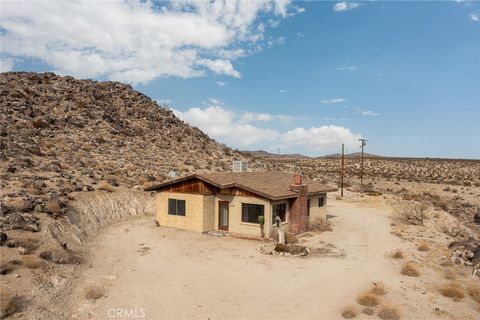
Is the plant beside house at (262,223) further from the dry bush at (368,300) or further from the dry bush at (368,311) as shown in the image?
the dry bush at (368,311)

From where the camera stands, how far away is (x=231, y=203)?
94.0 ft

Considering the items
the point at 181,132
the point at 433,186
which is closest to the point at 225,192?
the point at 181,132

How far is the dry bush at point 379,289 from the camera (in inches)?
693

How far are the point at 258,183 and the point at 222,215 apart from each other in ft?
11.9

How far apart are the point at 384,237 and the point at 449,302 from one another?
12538 millimetres

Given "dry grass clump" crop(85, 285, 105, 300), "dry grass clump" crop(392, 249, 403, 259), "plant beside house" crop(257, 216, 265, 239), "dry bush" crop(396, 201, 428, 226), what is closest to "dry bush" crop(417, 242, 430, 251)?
"dry grass clump" crop(392, 249, 403, 259)

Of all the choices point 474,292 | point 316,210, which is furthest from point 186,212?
point 474,292

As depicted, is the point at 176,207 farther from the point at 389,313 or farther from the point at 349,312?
the point at 389,313

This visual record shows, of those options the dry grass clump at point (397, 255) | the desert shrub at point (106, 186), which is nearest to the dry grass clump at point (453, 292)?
the dry grass clump at point (397, 255)

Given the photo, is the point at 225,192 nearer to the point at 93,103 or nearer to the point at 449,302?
the point at 449,302

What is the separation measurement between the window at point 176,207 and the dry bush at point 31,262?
41.4 feet

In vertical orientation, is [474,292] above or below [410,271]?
below

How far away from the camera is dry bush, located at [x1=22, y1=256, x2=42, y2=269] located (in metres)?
17.7

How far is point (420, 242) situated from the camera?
90.3ft
